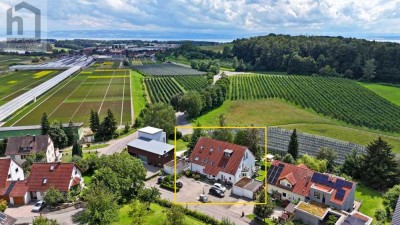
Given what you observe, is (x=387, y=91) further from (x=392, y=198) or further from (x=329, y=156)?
(x=392, y=198)

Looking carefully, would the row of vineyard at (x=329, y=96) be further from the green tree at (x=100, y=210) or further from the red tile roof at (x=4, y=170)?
the red tile roof at (x=4, y=170)

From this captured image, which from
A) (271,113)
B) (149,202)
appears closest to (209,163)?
(149,202)

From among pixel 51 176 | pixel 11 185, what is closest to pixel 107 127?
pixel 51 176

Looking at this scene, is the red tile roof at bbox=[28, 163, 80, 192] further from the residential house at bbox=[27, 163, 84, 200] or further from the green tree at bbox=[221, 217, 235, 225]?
the green tree at bbox=[221, 217, 235, 225]

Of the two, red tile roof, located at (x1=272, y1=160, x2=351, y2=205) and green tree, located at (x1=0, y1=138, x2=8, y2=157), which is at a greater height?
red tile roof, located at (x1=272, y1=160, x2=351, y2=205)

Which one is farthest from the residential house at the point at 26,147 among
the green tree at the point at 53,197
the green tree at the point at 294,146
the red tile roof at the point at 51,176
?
the green tree at the point at 294,146

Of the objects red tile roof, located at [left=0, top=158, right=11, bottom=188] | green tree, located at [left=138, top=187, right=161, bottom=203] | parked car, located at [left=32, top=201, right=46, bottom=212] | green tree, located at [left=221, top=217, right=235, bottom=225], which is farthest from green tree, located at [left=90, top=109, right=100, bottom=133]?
green tree, located at [left=221, top=217, right=235, bottom=225]

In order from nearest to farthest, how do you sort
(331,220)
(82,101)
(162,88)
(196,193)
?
(331,220) → (196,193) → (82,101) → (162,88)
